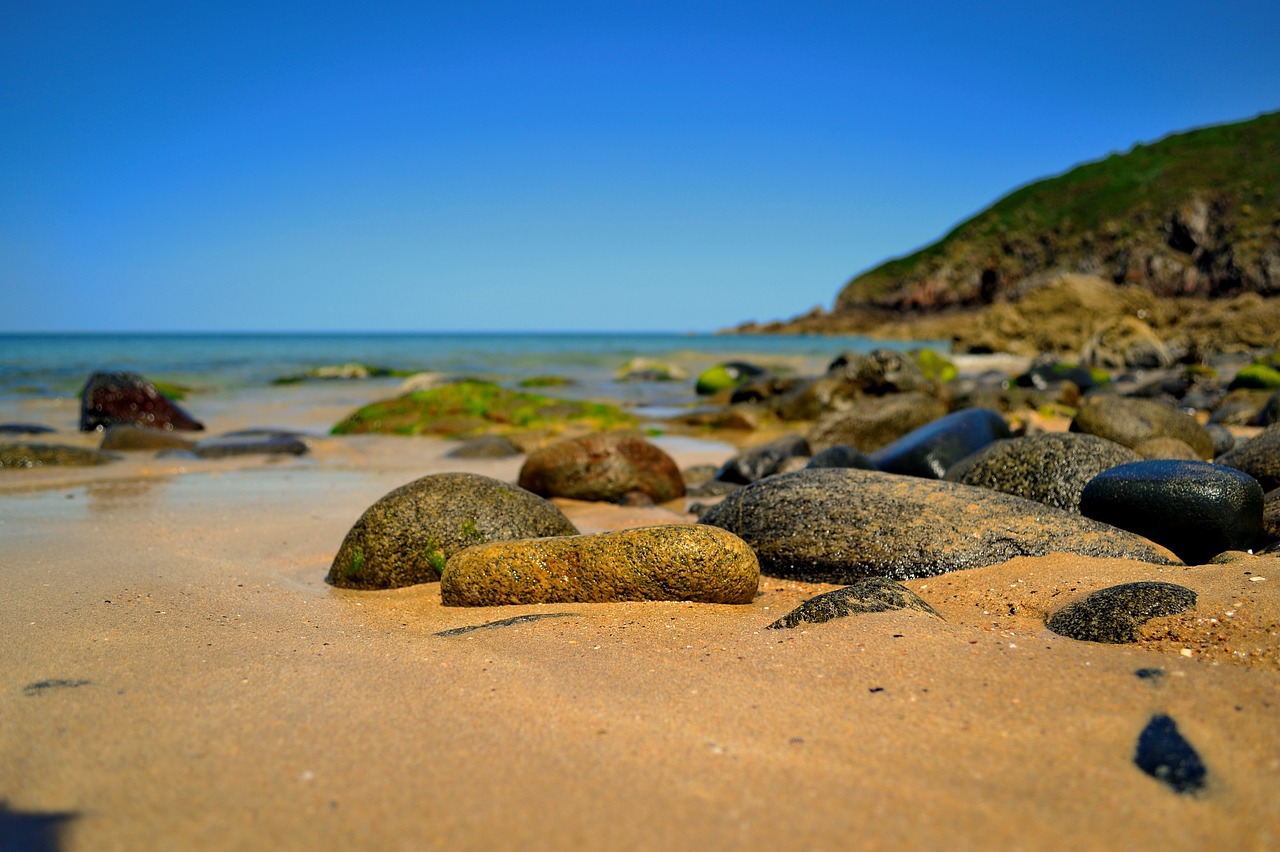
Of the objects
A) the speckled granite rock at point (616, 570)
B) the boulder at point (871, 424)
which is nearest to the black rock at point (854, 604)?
the speckled granite rock at point (616, 570)

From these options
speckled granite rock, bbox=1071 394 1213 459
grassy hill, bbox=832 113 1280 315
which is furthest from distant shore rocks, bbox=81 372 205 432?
grassy hill, bbox=832 113 1280 315

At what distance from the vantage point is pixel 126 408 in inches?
437

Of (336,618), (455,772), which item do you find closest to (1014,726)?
(455,772)

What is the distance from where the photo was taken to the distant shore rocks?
1107 centimetres

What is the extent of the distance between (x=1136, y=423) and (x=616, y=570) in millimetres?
5680

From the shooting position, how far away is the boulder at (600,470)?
6.42m

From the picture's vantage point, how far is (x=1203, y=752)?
179 cm

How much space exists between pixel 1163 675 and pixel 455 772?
1.89 meters

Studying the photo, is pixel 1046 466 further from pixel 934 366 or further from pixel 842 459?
pixel 934 366

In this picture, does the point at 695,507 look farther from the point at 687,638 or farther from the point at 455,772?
the point at 455,772

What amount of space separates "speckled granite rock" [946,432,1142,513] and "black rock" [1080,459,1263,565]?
1.79 feet

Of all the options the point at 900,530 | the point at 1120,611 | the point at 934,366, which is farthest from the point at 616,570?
the point at 934,366

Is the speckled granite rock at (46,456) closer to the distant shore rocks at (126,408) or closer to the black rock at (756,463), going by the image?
the distant shore rocks at (126,408)

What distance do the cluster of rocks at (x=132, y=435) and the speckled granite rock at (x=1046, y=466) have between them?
694 cm
